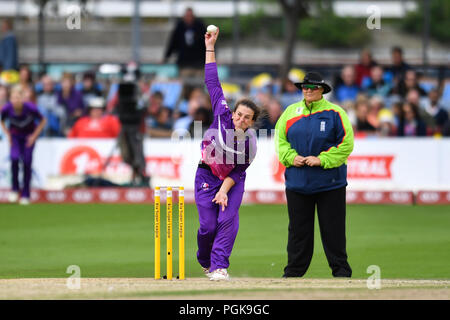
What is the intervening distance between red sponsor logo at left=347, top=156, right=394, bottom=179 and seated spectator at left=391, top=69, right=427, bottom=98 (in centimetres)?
289

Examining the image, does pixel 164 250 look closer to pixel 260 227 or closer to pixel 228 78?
pixel 260 227

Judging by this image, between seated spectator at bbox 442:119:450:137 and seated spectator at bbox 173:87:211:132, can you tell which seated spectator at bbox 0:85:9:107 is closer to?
seated spectator at bbox 173:87:211:132

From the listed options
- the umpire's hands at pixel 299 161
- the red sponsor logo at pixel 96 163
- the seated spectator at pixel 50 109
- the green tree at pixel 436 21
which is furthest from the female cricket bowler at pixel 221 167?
the green tree at pixel 436 21

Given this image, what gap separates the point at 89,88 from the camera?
23.6 meters

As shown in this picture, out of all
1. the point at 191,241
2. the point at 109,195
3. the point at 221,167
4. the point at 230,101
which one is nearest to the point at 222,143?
the point at 221,167

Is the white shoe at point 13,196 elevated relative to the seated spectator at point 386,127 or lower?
lower

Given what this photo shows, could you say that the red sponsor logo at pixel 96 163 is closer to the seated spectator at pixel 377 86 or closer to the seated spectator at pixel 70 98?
the seated spectator at pixel 70 98

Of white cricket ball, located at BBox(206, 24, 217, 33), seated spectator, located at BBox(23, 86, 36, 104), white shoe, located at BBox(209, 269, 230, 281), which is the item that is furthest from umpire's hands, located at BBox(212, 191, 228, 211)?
seated spectator, located at BBox(23, 86, 36, 104)

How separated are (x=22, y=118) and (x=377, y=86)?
815 cm

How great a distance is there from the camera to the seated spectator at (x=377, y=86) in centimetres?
2333

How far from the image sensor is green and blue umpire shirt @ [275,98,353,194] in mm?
10891

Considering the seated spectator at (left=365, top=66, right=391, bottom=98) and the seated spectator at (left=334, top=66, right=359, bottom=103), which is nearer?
the seated spectator at (left=334, top=66, right=359, bottom=103)

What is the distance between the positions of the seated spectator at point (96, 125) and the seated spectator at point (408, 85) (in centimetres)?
631
